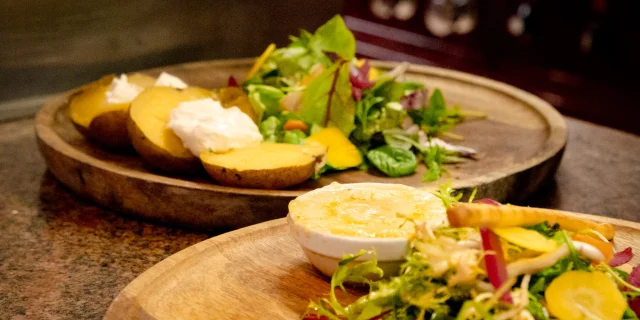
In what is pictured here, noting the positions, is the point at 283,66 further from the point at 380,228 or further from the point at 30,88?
the point at 380,228

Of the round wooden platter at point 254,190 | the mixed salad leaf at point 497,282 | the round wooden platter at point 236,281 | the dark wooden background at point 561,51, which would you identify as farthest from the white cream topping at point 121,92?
the dark wooden background at point 561,51

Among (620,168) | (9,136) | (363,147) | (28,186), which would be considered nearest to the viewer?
(28,186)

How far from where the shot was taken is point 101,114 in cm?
159

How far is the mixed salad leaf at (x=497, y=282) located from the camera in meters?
0.81

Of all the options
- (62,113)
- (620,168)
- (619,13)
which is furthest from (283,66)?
(619,13)

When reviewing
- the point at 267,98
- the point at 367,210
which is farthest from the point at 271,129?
the point at 367,210

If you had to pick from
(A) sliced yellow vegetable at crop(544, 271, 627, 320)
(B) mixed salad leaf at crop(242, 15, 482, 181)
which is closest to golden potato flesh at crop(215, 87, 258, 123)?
(B) mixed salad leaf at crop(242, 15, 482, 181)

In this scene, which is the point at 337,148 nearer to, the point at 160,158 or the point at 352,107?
the point at 352,107

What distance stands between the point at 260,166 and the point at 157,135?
26cm

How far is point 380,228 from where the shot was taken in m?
0.96

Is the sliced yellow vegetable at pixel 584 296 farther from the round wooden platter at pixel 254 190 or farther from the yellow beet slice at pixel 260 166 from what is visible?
the yellow beet slice at pixel 260 166

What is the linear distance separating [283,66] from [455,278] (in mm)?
1246

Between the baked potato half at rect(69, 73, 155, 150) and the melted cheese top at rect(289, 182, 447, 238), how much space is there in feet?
2.28

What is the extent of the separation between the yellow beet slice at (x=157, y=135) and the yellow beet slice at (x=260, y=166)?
7 centimetres
